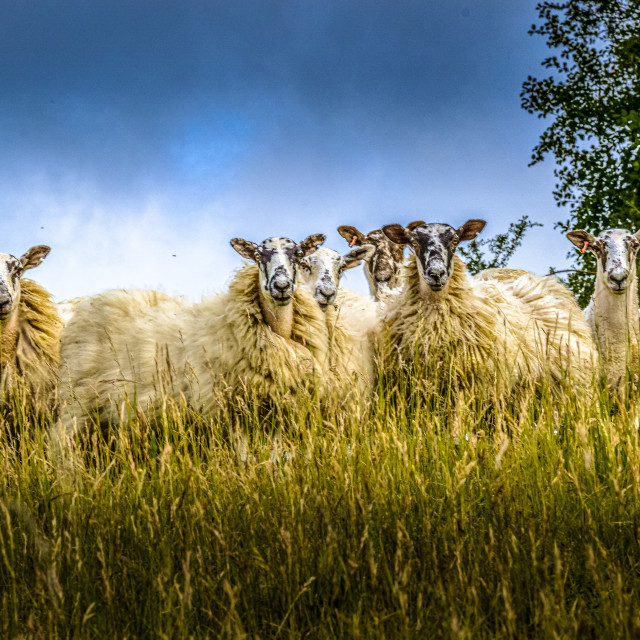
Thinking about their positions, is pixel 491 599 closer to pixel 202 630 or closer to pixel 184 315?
pixel 202 630

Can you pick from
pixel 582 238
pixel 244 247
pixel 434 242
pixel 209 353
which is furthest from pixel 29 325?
pixel 582 238

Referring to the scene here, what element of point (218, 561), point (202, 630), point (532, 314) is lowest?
point (202, 630)

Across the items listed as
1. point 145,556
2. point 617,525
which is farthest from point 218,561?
point 617,525

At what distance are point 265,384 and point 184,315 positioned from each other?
1107 millimetres

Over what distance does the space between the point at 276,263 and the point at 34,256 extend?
2.43m

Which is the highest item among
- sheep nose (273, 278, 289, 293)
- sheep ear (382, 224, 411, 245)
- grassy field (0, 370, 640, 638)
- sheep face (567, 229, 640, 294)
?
sheep ear (382, 224, 411, 245)

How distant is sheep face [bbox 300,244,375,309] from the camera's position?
251 inches

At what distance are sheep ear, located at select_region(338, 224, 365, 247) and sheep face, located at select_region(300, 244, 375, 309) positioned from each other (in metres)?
1.14

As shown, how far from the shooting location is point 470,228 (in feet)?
20.5

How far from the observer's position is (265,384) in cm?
511

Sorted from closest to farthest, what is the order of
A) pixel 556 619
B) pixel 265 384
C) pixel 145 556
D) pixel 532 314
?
pixel 556 619
pixel 145 556
pixel 265 384
pixel 532 314

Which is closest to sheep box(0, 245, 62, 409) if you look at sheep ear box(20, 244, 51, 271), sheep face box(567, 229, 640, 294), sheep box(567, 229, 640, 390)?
sheep ear box(20, 244, 51, 271)

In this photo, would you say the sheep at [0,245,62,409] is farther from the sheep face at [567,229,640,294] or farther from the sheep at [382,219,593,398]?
the sheep face at [567,229,640,294]

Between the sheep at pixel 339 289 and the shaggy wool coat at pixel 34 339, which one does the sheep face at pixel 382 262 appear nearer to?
the sheep at pixel 339 289
